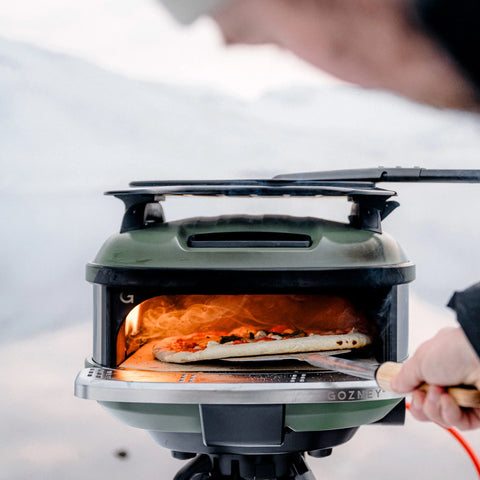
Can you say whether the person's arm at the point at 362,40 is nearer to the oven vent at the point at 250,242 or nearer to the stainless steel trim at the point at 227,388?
the oven vent at the point at 250,242

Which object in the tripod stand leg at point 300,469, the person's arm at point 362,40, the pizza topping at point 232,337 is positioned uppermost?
the person's arm at point 362,40

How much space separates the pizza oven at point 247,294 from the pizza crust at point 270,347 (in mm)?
30

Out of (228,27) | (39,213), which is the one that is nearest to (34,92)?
(39,213)

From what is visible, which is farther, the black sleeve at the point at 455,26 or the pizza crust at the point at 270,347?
the black sleeve at the point at 455,26

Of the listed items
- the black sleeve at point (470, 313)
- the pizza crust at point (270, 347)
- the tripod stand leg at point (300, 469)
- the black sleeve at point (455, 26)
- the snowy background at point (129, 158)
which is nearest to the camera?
the black sleeve at point (470, 313)

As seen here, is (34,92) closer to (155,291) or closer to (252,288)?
(155,291)

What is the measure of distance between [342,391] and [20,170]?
1503 mm

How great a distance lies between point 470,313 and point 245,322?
880 mm

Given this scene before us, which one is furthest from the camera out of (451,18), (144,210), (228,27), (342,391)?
(228,27)

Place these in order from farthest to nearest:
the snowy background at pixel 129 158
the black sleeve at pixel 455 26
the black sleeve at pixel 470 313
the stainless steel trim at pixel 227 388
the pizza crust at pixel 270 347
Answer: the snowy background at pixel 129 158 → the black sleeve at pixel 455 26 → the pizza crust at pixel 270 347 → the stainless steel trim at pixel 227 388 → the black sleeve at pixel 470 313

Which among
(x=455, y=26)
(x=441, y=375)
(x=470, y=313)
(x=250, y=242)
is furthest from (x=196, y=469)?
(x=455, y=26)

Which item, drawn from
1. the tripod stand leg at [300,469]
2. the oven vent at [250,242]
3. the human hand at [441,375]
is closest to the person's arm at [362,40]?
the oven vent at [250,242]

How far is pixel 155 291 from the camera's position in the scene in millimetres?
1321

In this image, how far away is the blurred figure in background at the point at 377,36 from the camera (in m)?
1.99
